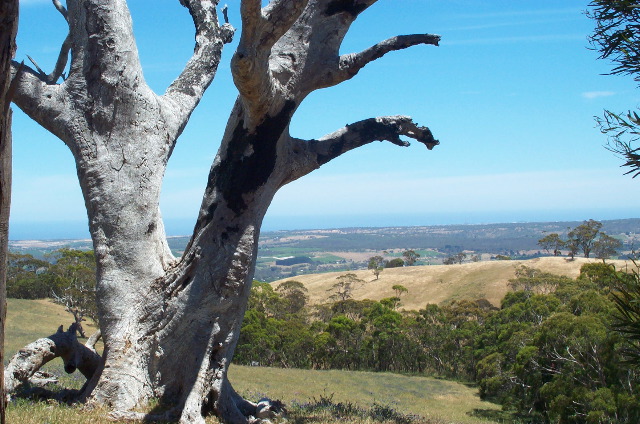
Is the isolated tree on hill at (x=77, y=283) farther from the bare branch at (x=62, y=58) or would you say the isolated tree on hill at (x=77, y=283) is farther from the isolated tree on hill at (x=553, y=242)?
the isolated tree on hill at (x=553, y=242)

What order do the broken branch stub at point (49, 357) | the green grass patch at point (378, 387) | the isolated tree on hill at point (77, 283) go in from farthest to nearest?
the isolated tree on hill at point (77, 283) < the green grass patch at point (378, 387) < the broken branch stub at point (49, 357)

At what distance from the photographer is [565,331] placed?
1994cm

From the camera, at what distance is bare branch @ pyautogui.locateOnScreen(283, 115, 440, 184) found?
7.85 meters

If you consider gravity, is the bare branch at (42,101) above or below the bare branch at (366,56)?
below

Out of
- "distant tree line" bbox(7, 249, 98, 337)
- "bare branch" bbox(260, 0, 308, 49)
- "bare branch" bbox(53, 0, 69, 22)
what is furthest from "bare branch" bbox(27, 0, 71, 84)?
"distant tree line" bbox(7, 249, 98, 337)

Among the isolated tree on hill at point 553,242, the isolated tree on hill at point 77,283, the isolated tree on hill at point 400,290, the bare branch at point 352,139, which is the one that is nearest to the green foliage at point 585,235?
the isolated tree on hill at point 553,242

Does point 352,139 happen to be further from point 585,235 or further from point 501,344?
point 585,235

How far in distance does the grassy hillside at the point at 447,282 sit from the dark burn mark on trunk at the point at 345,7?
61.6 meters

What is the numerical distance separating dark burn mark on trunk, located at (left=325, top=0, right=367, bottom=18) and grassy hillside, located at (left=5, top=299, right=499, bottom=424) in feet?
35.3

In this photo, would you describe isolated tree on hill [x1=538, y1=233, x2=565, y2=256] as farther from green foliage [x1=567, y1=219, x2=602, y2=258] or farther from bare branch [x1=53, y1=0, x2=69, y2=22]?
bare branch [x1=53, y1=0, x2=69, y2=22]

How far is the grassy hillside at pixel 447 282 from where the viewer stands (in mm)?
69875

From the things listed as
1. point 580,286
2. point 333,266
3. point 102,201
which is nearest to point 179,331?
point 102,201

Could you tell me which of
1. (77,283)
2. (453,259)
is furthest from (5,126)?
(453,259)

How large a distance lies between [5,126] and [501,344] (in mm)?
32880
